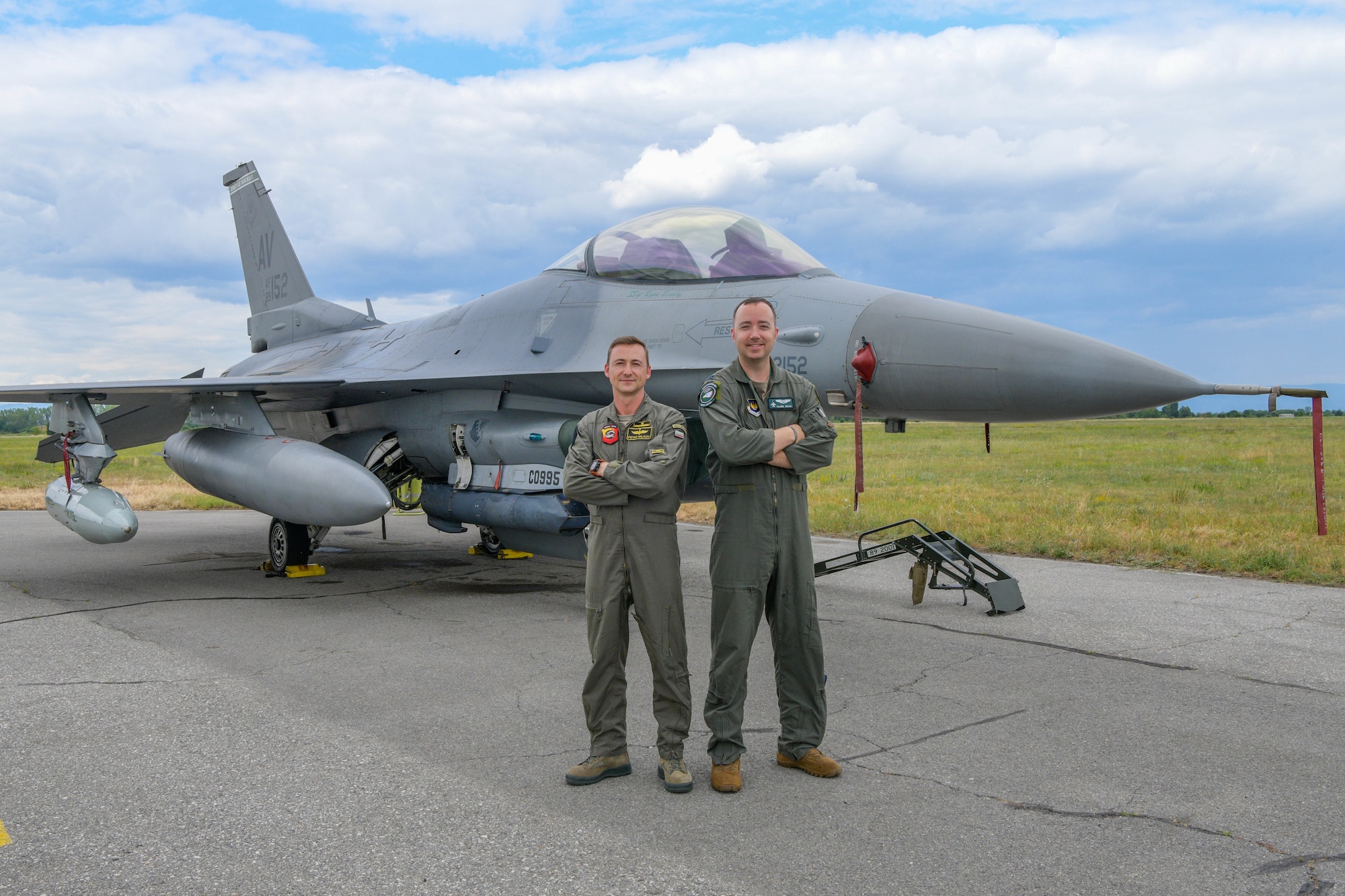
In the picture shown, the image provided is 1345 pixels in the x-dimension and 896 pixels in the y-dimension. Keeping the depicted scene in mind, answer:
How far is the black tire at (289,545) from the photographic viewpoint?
9141 millimetres

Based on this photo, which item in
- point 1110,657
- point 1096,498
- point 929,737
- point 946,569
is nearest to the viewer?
point 929,737

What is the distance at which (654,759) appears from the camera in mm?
3836

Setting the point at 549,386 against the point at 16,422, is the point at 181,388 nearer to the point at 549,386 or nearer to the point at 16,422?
the point at 549,386

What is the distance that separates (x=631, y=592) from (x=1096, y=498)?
1441 centimetres

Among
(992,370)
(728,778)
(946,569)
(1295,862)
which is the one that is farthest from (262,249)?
(1295,862)

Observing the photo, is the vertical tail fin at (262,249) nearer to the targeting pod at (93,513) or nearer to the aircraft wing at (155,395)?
the aircraft wing at (155,395)

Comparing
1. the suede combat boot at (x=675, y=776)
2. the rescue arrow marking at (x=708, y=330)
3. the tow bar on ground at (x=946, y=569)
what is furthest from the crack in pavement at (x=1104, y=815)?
the rescue arrow marking at (x=708, y=330)

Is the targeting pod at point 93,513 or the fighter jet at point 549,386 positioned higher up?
the fighter jet at point 549,386

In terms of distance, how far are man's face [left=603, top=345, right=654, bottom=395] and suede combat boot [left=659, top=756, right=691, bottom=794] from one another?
1.50 meters

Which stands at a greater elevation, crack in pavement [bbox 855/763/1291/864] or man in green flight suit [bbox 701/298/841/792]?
man in green flight suit [bbox 701/298/841/792]

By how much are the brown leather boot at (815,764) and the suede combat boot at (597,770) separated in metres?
0.66

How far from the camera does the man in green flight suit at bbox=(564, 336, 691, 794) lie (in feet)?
11.7

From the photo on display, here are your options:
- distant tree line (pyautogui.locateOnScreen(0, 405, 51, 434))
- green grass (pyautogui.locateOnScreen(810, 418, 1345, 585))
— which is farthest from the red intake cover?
distant tree line (pyautogui.locateOnScreen(0, 405, 51, 434))

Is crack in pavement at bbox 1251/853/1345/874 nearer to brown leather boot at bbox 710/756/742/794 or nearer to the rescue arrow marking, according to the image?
brown leather boot at bbox 710/756/742/794
